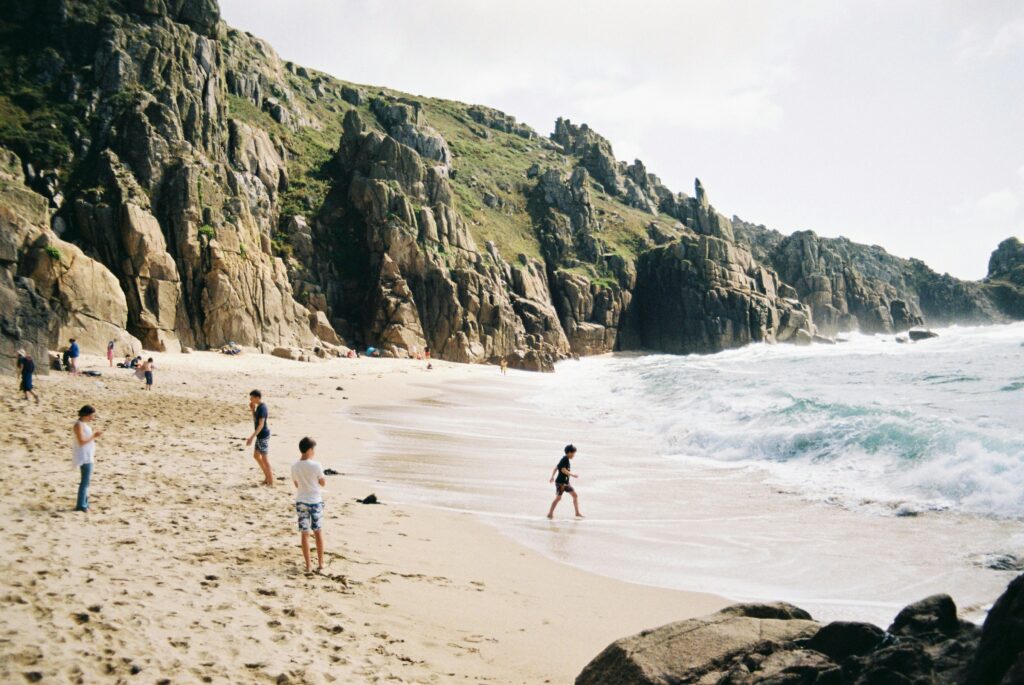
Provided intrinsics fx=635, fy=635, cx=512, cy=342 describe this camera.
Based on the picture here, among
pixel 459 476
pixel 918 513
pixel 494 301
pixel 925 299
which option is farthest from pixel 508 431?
pixel 925 299

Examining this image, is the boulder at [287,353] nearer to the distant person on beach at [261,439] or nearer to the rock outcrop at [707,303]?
the distant person on beach at [261,439]

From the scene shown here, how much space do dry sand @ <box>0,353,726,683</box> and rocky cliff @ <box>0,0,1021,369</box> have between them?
16.7 m

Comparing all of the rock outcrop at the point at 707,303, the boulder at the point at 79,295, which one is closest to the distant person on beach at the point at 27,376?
the boulder at the point at 79,295

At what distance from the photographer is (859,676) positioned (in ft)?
12.0

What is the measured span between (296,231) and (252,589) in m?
54.5

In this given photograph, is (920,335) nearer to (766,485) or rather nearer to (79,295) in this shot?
(766,485)

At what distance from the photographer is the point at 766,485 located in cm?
1446

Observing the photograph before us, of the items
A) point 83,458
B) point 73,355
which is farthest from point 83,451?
point 73,355

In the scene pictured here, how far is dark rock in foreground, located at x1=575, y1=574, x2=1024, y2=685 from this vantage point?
10.8 ft

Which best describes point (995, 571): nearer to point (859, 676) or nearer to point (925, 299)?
point (859, 676)

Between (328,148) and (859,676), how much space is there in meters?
76.8

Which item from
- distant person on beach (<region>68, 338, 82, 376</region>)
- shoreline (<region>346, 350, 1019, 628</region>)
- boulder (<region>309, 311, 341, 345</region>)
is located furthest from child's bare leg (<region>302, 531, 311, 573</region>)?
boulder (<region>309, 311, 341, 345</region>)

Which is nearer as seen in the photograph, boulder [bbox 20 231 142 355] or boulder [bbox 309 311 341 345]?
boulder [bbox 20 231 142 355]

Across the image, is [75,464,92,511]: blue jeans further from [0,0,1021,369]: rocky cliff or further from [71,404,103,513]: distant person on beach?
[0,0,1021,369]: rocky cliff
